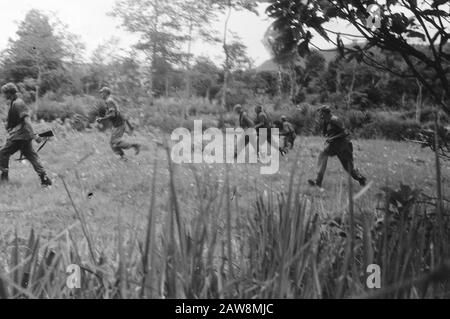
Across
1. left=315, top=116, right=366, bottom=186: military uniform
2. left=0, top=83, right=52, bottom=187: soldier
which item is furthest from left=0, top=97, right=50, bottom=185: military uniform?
left=315, top=116, right=366, bottom=186: military uniform

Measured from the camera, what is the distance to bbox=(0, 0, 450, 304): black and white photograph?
3.06 feet

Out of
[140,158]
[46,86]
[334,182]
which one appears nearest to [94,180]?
[140,158]

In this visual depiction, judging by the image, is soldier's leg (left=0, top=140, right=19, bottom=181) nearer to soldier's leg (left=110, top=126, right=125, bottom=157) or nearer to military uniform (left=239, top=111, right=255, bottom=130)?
soldier's leg (left=110, top=126, right=125, bottom=157)

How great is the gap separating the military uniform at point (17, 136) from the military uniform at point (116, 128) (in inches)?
121

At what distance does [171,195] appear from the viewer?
2.67 ft

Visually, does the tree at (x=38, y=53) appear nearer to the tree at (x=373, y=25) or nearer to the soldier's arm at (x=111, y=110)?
the soldier's arm at (x=111, y=110)

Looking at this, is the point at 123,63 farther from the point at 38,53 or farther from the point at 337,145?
the point at 337,145

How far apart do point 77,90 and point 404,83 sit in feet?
93.7

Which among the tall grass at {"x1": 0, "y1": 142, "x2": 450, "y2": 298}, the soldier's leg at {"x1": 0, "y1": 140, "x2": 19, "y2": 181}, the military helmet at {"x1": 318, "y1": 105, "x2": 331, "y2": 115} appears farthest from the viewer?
the military helmet at {"x1": 318, "y1": 105, "x2": 331, "y2": 115}

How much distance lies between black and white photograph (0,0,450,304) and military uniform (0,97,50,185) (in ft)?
0.09

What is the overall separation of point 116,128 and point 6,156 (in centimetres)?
349

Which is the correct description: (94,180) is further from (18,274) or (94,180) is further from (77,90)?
(77,90)

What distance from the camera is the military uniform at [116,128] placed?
1209cm

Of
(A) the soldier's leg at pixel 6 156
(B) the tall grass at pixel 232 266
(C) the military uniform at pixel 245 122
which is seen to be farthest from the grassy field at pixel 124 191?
(C) the military uniform at pixel 245 122
